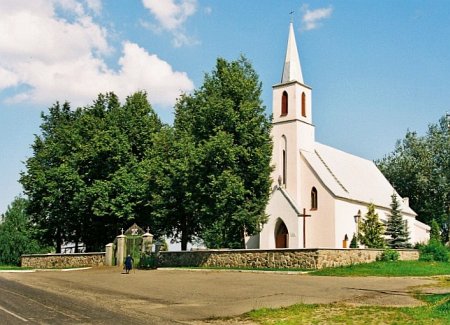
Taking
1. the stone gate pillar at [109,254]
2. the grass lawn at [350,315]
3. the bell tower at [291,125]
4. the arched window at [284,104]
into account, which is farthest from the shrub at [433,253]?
the grass lawn at [350,315]

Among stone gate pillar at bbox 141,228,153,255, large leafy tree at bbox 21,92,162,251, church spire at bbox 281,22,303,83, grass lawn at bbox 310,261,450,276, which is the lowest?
grass lawn at bbox 310,261,450,276

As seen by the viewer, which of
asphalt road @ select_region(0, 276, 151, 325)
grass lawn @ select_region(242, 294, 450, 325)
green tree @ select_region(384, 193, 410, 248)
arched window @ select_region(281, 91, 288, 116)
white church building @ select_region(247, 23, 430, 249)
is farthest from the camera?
arched window @ select_region(281, 91, 288, 116)

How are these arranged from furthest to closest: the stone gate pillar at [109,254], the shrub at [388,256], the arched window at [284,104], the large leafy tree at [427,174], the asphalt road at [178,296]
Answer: the large leafy tree at [427,174] < the arched window at [284,104] < the stone gate pillar at [109,254] < the shrub at [388,256] < the asphalt road at [178,296]

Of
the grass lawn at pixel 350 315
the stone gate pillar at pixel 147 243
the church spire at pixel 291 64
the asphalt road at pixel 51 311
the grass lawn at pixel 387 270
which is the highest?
the church spire at pixel 291 64

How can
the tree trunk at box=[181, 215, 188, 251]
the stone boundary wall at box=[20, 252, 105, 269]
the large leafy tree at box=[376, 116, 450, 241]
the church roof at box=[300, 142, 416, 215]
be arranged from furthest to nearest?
the large leafy tree at box=[376, 116, 450, 241]
the church roof at box=[300, 142, 416, 215]
the tree trunk at box=[181, 215, 188, 251]
the stone boundary wall at box=[20, 252, 105, 269]

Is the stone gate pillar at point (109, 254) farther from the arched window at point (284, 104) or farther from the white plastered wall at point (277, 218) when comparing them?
the arched window at point (284, 104)

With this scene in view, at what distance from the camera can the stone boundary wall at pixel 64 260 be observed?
38250 mm

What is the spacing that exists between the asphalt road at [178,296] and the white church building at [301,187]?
1520 centimetres

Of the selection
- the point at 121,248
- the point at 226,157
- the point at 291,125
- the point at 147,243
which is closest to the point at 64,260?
the point at 121,248

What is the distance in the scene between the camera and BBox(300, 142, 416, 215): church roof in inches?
1668

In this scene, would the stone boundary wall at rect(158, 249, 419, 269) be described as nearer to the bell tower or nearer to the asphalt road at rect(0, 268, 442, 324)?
the asphalt road at rect(0, 268, 442, 324)

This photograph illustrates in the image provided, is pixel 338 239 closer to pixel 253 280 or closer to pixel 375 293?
pixel 253 280

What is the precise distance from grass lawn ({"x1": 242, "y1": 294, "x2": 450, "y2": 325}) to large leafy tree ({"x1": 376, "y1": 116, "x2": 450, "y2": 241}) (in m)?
50.3

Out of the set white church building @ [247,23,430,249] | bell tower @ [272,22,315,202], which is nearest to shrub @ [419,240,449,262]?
white church building @ [247,23,430,249]
